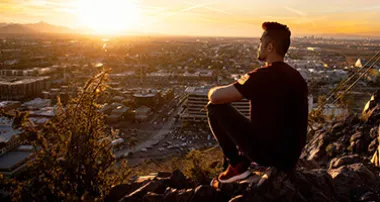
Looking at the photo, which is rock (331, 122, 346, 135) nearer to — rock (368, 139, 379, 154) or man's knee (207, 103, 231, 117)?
rock (368, 139, 379, 154)

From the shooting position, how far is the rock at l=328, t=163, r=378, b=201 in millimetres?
2418

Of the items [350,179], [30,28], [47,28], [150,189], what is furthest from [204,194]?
[47,28]

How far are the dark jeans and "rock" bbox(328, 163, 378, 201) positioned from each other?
2.84ft

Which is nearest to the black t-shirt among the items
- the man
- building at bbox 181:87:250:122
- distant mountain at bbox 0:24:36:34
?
the man

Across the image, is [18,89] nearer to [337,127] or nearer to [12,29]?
[337,127]

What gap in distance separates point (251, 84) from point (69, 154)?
4.77 feet

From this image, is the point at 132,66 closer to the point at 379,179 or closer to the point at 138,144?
the point at 138,144

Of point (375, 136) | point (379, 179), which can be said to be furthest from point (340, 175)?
point (375, 136)

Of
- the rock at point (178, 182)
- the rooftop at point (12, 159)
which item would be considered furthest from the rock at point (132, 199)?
the rooftop at point (12, 159)

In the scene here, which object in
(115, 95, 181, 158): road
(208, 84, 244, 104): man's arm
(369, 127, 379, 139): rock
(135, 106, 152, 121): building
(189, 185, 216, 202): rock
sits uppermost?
(208, 84, 244, 104): man's arm

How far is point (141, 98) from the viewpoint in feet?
69.2

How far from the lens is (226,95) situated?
5.92 ft

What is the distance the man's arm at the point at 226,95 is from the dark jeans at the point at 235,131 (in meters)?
0.06

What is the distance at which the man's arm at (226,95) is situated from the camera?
1.79 meters
